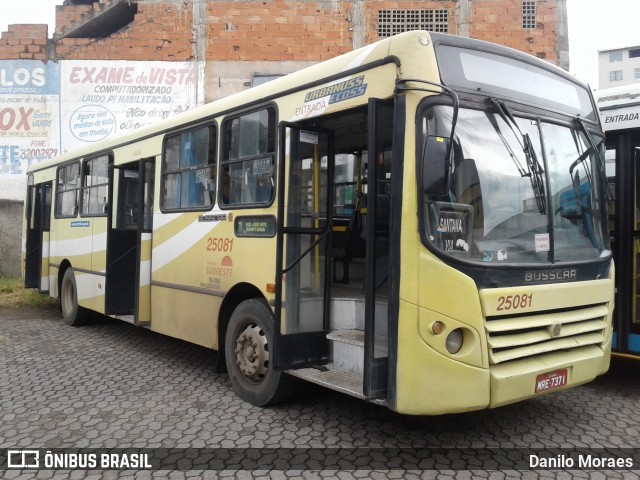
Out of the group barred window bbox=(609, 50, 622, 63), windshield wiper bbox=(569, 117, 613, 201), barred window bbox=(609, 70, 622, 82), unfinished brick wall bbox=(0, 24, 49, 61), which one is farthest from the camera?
barred window bbox=(609, 50, 622, 63)

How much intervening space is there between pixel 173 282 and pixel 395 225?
333 centimetres

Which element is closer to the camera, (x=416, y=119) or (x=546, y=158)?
(x=416, y=119)

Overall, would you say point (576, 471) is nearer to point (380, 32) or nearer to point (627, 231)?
point (627, 231)

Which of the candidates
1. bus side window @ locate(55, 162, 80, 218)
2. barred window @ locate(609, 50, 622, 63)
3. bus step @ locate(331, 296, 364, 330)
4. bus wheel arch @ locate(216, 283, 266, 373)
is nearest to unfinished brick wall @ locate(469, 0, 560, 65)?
bus side window @ locate(55, 162, 80, 218)

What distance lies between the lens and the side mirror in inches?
141

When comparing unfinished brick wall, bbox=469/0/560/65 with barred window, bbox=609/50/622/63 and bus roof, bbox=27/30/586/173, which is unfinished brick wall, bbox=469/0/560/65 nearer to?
bus roof, bbox=27/30/586/173

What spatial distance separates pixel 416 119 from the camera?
373cm

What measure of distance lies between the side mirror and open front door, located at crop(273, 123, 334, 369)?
1.32 metres

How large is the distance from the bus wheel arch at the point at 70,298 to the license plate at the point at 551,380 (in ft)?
23.5

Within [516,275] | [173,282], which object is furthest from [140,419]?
[516,275]

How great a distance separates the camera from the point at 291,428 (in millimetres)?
4531

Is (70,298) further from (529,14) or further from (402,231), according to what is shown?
(529,14)

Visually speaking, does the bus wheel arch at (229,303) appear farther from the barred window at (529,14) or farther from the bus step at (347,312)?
the barred window at (529,14)
